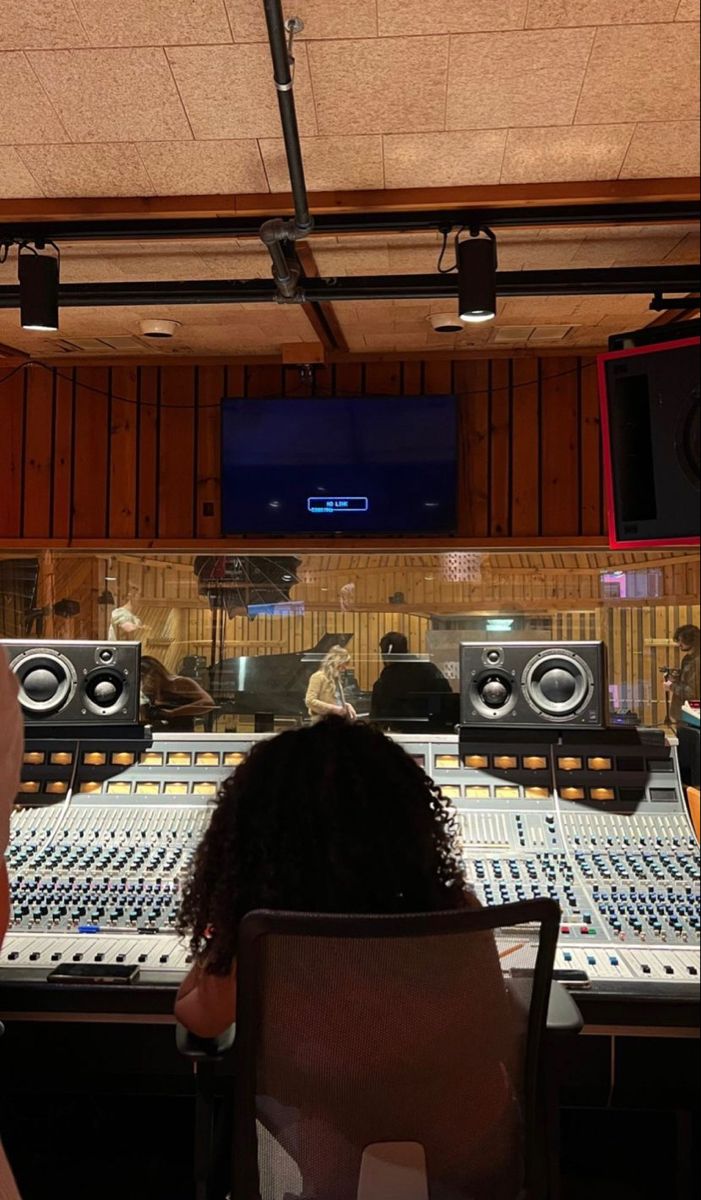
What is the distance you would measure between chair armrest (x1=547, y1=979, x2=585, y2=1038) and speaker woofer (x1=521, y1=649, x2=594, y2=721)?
1170mm

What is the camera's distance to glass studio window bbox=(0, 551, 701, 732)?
14.5ft

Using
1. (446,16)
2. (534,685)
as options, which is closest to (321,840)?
(534,685)

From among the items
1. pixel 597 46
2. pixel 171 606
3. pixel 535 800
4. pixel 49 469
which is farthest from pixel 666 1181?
pixel 49 469

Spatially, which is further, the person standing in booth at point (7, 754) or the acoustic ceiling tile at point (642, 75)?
the acoustic ceiling tile at point (642, 75)

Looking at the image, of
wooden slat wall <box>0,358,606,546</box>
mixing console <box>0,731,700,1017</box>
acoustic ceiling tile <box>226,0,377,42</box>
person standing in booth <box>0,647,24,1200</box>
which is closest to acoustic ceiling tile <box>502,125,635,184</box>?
acoustic ceiling tile <box>226,0,377,42</box>

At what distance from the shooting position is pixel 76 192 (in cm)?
278

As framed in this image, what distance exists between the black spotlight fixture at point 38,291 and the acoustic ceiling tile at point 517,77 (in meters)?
1.29

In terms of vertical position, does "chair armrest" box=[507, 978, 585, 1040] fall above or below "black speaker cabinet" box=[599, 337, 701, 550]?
below

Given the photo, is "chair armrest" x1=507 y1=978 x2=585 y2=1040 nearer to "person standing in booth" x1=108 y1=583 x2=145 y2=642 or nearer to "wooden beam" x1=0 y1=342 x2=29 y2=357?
"person standing in booth" x1=108 y1=583 x2=145 y2=642

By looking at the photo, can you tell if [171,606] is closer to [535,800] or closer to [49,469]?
[49,469]

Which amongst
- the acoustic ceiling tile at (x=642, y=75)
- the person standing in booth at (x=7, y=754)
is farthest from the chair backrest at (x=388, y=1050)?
the acoustic ceiling tile at (x=642, y=75)

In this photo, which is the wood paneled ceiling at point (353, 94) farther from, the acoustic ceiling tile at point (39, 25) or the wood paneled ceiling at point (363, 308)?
the wood paneled ceiling at point (363, 308)

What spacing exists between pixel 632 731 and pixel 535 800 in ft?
1.23

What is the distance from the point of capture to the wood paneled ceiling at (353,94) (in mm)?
1928
